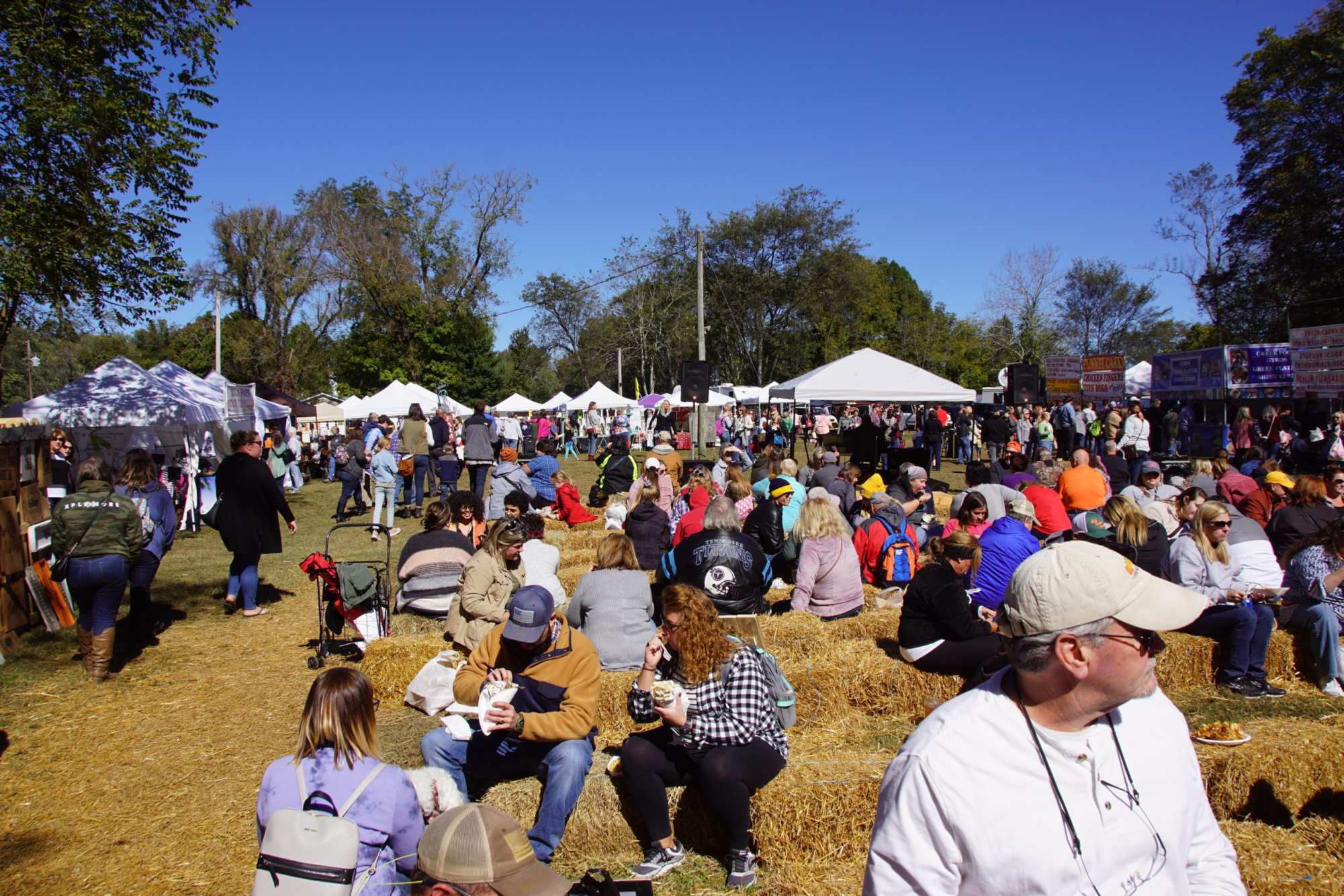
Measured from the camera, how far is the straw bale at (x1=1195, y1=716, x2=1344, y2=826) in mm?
4051

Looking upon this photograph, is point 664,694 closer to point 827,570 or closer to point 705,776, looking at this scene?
point 705,776

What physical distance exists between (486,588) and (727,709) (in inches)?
93.3

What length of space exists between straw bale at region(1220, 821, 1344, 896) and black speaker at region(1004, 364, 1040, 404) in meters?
19.3

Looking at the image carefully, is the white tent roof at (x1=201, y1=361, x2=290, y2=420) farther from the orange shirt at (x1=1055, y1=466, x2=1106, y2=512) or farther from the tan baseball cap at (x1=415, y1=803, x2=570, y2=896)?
the tan baseball cap at (x1=415, y1=803, x2=570, y2=896)

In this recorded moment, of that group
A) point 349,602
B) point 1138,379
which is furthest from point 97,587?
point 1138,379

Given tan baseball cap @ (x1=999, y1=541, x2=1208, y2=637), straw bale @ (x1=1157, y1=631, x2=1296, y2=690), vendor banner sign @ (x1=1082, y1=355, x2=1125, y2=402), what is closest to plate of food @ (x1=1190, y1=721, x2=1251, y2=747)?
straw bale @ (x1=1157, y1=631, x2=1296, y2=690)

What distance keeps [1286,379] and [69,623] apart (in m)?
25.6

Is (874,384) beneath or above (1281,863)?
above

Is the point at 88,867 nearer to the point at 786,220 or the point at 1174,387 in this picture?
the point at 1174,387

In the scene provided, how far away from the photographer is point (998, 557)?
598cm

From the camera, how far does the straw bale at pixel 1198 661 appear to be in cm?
589

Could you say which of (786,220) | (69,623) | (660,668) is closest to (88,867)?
(660,668)

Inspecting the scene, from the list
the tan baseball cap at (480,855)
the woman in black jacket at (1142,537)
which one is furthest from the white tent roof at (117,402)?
the woman in black jacket at (1142,537)

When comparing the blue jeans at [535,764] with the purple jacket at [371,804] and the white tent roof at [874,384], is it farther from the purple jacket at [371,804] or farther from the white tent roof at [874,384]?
the white tent roof at [874,384]
